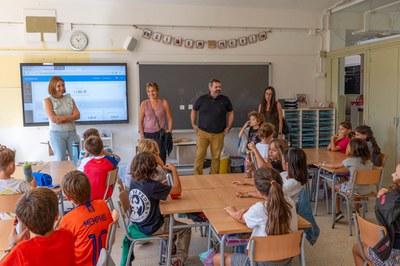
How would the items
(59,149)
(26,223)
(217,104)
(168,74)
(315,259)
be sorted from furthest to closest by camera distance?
(168,74) → (217,104) → (59,149) → (315,259) → (26,223)

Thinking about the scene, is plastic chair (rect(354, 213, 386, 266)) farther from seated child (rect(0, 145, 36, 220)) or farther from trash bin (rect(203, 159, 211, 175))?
trash bin (rect(203, 159, 211, 175))

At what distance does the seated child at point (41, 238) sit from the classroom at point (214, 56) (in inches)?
162

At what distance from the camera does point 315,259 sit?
344cm

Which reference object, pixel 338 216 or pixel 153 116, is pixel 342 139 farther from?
pixel 153 116

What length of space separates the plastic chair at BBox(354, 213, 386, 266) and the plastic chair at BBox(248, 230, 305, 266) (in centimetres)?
50

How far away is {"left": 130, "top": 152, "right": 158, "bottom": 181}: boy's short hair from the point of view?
8.99 ft

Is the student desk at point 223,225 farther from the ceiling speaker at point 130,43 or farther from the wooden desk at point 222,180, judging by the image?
the ceiling speaker at point 130,43

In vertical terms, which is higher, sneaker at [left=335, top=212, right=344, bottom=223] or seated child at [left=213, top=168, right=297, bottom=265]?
seated child at [left=213, top=168, right=297, bottom=265]

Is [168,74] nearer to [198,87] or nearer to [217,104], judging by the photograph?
[198,87]

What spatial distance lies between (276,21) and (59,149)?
4.46 metres

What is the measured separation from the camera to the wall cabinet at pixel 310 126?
6.92m

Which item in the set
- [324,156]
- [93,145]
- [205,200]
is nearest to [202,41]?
[324,156]

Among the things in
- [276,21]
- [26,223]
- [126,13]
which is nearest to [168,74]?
[126,13]

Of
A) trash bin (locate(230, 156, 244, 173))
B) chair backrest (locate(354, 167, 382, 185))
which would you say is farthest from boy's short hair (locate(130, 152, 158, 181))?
trash bin (locate(230, 156, 244, 173))
